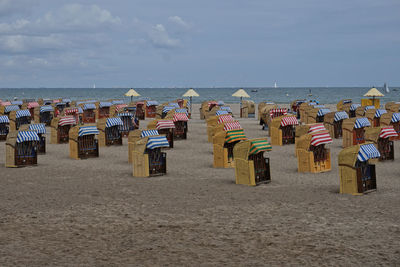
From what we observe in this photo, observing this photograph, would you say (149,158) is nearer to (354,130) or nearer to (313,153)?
(313,153)

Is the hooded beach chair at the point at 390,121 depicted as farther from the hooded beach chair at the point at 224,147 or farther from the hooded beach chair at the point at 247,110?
the hooded beach chair at the point at 247,110

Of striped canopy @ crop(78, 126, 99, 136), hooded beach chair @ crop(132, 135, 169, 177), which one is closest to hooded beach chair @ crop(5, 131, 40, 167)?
striped canopy @ crop(78, 126, 99, 136)

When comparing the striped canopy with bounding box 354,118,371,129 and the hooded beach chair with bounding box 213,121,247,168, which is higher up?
the striped canopy with bounding box 354,118,371,129

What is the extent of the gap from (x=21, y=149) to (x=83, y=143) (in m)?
2.63

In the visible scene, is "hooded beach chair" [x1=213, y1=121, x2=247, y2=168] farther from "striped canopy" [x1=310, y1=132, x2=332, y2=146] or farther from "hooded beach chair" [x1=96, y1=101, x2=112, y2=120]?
"hooded beach chair" [x1=96, y1=101, x2=112, y2=120]

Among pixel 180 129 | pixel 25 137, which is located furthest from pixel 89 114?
pixel 25 137

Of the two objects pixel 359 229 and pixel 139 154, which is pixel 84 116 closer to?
pixel 139 154

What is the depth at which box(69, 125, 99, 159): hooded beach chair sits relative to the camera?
63.3 ft

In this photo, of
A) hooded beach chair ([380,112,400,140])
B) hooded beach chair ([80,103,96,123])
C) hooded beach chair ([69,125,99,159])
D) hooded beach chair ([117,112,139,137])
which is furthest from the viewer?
hooded beach chair ([80,103,96,123])

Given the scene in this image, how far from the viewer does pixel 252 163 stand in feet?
44.6

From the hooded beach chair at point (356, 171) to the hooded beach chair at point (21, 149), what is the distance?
994cm

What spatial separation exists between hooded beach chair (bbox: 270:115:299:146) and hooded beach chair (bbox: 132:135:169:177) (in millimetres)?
8582

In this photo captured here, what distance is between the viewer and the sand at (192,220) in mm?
7824

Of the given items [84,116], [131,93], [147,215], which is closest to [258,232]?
[147,215]
